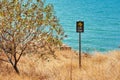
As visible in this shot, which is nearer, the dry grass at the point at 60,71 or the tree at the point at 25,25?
the dry grass at the point at 60,71

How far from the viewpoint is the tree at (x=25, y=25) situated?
34.4 feet

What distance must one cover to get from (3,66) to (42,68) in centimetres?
93

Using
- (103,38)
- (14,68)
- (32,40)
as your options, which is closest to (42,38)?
(32,40)

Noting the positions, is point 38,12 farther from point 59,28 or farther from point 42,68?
point 42,68

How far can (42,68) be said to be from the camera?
11586mm

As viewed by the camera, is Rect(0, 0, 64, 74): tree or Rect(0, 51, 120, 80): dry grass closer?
Rect(0, 51, 120, 80): dry grass

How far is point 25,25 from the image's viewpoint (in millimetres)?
10555

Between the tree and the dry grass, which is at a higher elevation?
the tree

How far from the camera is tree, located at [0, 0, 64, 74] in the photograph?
10.5 metres

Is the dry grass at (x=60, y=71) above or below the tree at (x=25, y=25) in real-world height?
below

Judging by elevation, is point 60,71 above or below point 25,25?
below

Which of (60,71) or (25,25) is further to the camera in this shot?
(60,71)

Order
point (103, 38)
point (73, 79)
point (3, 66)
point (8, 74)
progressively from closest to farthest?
1. point (73, 79)
2. point (8, 74)
3. point (3, 66)
4. point (103, 38)

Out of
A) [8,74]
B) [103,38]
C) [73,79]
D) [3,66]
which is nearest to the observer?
[73,79]
